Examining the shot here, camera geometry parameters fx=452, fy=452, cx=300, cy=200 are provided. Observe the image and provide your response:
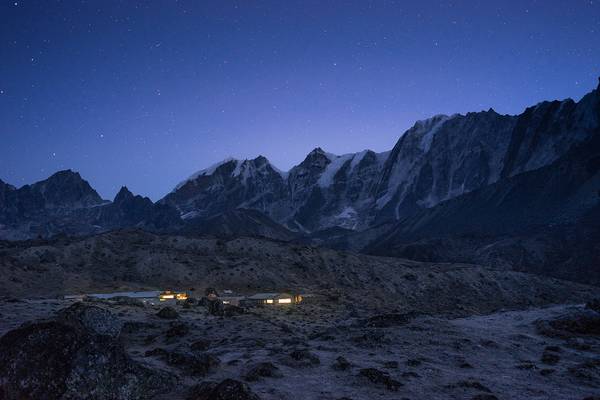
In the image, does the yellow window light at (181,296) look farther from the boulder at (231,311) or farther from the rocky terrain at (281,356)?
the boulder at (231,311)

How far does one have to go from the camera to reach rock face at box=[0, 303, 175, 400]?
677 inches

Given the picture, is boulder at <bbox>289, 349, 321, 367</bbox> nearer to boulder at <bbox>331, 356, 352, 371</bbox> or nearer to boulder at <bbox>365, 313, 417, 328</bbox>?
boulder at <bbox>331, 356, 352, 371</bbox>

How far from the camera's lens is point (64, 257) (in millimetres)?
97062

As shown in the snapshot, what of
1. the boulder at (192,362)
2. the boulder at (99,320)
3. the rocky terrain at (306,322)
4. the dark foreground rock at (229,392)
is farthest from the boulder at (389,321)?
the dark foreground rock at (229,392)

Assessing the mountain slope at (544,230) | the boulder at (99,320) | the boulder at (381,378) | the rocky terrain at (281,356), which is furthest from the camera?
the mountain slope at (544,230)

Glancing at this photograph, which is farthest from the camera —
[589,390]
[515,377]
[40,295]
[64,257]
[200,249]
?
[200,249]

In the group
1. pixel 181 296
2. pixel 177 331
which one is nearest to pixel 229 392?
pixel 177 331

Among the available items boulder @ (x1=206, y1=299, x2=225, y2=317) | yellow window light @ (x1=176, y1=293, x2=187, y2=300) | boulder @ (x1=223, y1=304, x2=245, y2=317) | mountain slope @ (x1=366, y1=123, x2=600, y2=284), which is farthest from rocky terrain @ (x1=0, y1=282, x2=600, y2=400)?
mountain slope @ (x1=366, y1=123, x2=600, y2=284)

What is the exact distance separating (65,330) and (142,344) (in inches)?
882

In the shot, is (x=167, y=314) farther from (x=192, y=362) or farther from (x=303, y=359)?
(x=192, y=362)

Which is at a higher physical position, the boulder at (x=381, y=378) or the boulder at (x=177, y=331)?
the boulder at (x=177, y=331)

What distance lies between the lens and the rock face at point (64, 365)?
1719 cm

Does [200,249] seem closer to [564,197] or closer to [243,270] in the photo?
[243,270]

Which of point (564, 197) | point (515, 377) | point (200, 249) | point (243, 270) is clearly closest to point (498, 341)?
point (515, 377)
